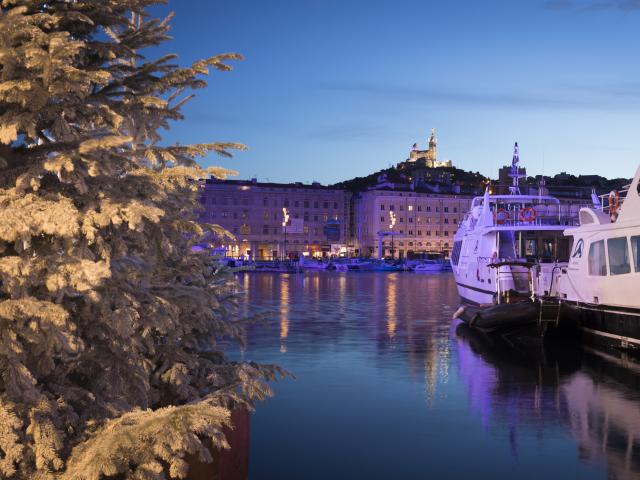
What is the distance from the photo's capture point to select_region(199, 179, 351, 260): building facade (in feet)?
417

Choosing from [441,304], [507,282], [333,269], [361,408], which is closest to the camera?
[361,408]

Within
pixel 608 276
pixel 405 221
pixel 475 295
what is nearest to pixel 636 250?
pixel 608 276

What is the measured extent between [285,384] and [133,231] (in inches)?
329

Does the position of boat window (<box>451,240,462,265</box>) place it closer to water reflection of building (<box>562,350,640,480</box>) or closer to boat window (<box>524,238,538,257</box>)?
boat window (<box>524,238,538,257</box>)

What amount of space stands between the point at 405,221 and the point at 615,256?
11783 cm

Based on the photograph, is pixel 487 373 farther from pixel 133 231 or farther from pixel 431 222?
pixel 431 222

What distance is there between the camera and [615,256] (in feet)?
58.7

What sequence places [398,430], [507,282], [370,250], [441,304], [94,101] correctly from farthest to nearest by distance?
[370,250] → [441,304] → [507,282] → [398,430] → [94,101]

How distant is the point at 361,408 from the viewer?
10.7 meters

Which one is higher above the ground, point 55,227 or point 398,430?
point 55,227

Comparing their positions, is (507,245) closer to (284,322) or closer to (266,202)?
(284,322)

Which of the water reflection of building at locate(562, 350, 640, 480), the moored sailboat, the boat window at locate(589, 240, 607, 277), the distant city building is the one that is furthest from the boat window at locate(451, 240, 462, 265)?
the distant city building

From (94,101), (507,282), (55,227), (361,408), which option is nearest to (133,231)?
(55,227)

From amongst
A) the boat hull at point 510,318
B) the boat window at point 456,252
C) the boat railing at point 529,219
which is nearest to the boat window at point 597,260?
the boat hull at point 510,318
